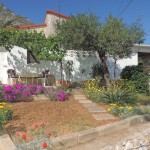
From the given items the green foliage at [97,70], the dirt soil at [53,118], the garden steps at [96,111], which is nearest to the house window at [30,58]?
the green foliage at [97,70]

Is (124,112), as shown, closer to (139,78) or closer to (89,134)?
(89,134)

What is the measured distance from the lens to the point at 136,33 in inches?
459

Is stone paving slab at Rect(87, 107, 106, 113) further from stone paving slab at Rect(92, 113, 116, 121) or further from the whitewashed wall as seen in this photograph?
the whitewashed wall

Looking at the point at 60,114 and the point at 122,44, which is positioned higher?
the point at 122,44

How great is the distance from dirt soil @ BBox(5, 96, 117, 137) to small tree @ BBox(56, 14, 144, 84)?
12.6 ft

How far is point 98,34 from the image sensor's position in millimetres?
11633

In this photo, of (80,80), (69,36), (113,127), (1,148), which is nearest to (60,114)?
(113,127)

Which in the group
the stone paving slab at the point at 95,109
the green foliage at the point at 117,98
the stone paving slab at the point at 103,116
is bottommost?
the stone paving slab at the point at 103,116

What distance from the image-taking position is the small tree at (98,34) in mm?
11102

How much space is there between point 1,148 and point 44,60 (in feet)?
31.1

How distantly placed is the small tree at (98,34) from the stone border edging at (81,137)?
5004 mm

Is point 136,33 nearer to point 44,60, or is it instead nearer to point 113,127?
point 44,60

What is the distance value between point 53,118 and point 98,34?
6081 millimetres

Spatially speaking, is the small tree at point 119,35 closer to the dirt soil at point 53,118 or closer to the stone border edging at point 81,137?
the dirt soil at point 53,118
